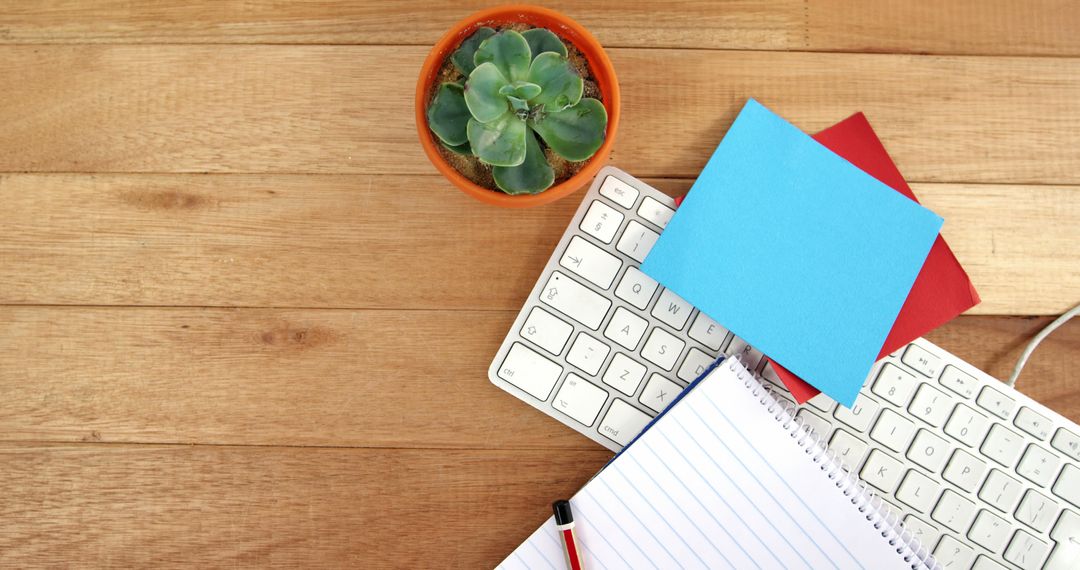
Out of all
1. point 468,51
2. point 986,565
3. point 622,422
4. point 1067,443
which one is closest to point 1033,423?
point 1067,443

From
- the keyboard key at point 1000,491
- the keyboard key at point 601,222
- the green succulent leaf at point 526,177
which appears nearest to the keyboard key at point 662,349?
the keyboard key at point 601,222

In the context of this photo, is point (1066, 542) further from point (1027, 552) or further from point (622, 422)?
point (622, 422)

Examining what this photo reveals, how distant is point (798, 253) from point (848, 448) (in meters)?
0.19

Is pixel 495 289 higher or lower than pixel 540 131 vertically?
lower

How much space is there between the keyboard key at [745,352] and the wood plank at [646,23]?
0.99ft

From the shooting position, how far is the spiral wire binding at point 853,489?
65 centimetres

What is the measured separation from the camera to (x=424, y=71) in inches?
22.9

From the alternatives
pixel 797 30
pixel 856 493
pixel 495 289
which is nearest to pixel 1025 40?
pixel 797 30

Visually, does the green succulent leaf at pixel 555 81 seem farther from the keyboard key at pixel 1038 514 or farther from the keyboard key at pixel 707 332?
Answer: the keyboard key at pixel 1038 514

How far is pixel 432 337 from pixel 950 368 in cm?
50

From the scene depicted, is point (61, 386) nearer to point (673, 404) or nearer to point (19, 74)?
point (19, 74)

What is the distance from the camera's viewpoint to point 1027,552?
0.67m

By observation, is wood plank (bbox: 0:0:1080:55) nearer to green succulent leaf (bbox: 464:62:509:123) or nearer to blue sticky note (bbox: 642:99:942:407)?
blue sticky note (bbox: 642:99:942:407)

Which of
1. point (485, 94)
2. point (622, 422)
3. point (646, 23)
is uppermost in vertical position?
point (646, 23)
